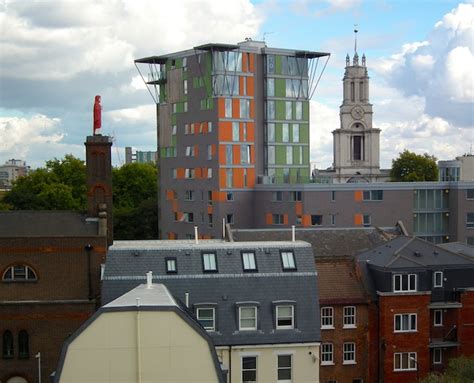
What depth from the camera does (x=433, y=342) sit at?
41844 mm

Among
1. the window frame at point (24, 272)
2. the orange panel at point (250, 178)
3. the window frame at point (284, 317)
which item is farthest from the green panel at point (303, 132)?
the window frame at point (284, 317)

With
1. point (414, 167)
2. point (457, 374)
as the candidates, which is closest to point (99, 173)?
point (457, 374)

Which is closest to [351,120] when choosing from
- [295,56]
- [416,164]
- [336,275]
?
[416,164]

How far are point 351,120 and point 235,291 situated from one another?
113325mm

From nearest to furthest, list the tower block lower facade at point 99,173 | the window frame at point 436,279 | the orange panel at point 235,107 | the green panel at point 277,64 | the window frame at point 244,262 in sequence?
1. the window frame at point 244,262
2. the window frame at point 436,279
3. the tower block lower facade at point 99,173
4. the orange panel at point 235,107
5. the green panel at point 277,64

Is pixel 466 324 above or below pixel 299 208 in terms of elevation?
below

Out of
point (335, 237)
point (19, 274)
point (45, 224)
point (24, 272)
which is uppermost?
point (45, 224)

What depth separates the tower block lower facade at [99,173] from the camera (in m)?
43.2

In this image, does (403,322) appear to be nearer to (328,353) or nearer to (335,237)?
(328,353)

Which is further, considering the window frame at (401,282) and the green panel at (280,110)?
the green panel at (280,110)

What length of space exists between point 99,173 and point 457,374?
73.4ft

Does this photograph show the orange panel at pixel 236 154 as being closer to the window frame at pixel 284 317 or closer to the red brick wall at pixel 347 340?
the red brick wall at pixel 347 340

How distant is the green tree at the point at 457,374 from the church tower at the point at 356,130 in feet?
356

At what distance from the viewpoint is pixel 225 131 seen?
278 ft
